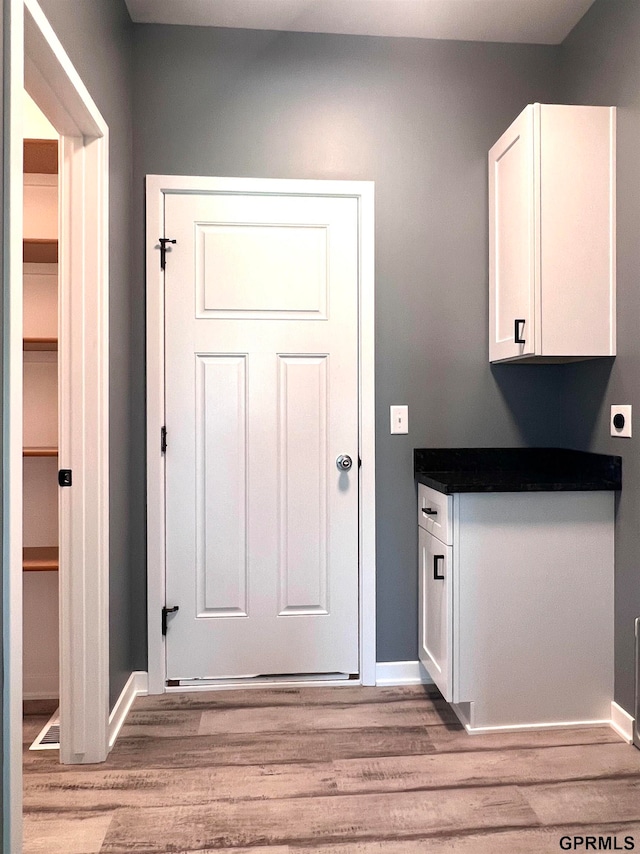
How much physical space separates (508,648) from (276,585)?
96 centimetres

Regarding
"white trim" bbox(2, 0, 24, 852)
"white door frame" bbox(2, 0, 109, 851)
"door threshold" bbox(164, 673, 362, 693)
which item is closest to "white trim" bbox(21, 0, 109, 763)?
"white door frame" bbox(2, 0, 109, 851)

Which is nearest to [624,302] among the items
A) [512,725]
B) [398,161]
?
[398,161]

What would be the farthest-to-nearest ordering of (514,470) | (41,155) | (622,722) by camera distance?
(514,470)
(41,155)
(622,722)

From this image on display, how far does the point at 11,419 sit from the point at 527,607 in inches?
70.4

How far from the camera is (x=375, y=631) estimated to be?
255cm

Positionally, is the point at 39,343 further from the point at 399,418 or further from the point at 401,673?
the point at 401,673

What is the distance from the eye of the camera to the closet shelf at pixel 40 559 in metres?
2.18

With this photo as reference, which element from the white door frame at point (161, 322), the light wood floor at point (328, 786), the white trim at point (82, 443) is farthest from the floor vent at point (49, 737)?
the white door frame at point (161, 322)

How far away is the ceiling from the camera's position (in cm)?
232

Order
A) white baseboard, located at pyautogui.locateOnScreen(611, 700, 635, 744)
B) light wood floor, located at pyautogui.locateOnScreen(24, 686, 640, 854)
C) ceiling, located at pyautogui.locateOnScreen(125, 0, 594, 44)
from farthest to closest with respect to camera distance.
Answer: ceiling, located at pyautogui.locateOnScreen(125, 0, 594, 44), white baseboard, located at pyautogui.locateOnScreen(611, 700, 635, 744), light wood floor, located at pyautogui.locateOnScreen(24, 686, 640, 854)

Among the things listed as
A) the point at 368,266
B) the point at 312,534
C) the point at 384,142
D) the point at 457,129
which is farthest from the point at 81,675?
the point at 457,129

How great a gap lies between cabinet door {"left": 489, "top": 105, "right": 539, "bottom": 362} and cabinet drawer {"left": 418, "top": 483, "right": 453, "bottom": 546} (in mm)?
633

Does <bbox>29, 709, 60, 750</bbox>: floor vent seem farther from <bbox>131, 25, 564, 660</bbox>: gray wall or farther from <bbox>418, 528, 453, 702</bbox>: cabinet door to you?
<bbox>418, 528, 453, 702</bbox>: cabinet door

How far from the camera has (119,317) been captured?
2260mm
